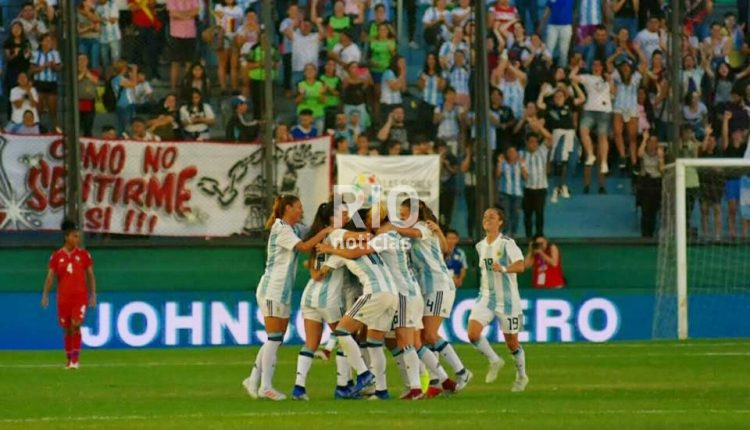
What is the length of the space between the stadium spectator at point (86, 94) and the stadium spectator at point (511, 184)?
659 centimetres

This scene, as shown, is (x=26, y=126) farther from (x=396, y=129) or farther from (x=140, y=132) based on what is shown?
(x=396, y=129)

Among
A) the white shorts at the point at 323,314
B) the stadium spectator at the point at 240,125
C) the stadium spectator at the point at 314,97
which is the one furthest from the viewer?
the stadium spectator at the point at 314,97

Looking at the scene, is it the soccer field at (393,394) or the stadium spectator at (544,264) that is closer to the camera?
the soccer field at (393,394)

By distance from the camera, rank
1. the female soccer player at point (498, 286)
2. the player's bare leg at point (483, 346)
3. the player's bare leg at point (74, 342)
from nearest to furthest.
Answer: the female soccer player at point (498, 286)
the player's bare leg at point (483, 346)
the player's bare leg at point (74, 342)

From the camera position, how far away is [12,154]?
→ 29.2 meters

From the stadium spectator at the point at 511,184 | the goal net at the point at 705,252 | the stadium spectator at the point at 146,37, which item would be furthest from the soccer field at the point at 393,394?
the stadium spectator at the point at 146,37

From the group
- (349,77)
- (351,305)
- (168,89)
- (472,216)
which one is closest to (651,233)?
(472,216)

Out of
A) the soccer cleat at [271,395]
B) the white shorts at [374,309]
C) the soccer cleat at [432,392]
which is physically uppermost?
the white shorts at [374,309]

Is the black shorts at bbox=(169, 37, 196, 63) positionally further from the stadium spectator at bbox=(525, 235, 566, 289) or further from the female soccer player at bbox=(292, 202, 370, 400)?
the female soccer player at bbox=(292, 202, 370, 400)

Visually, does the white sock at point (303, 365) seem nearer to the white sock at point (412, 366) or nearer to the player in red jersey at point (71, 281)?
the white sock at point (412, 366)

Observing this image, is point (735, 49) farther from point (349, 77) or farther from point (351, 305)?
point (351, 305)

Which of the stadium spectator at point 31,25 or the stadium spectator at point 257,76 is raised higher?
the stadium spectator at point 31,25

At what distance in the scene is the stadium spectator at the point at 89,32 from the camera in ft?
96.8

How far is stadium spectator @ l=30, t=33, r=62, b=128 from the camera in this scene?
29.3 metres
